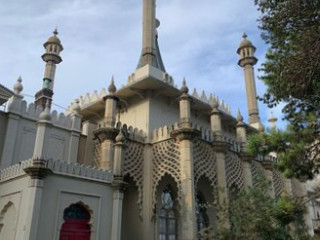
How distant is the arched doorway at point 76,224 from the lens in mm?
12253

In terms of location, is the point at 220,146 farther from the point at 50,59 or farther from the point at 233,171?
the point at 50,59

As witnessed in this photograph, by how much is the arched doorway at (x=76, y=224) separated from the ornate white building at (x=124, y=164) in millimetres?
33

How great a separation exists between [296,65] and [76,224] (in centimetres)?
888

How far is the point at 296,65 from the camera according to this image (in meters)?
7.82

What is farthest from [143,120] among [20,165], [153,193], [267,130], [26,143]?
[267,130]

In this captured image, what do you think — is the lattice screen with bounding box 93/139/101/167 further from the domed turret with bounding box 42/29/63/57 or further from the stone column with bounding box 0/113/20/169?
the domed turret with bounding box 42/29/63/57


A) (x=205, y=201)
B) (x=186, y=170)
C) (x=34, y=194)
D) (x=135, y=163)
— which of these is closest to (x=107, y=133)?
(x=135, y=163)

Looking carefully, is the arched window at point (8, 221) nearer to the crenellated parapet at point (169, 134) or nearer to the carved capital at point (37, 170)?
the carved capital at point (37, 170)

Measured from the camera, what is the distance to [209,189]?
19438 mm

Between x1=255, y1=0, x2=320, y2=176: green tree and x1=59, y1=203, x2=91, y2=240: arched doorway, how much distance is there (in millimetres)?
7569

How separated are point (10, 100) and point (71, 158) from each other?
3704 mm

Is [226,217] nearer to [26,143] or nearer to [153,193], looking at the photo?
[153,193]

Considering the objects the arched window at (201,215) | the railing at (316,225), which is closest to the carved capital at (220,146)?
the arched window at (201,215)

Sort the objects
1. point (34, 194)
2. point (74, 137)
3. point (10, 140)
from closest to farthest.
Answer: point (34, 194)
point (10, 140)
point (74, 137)
